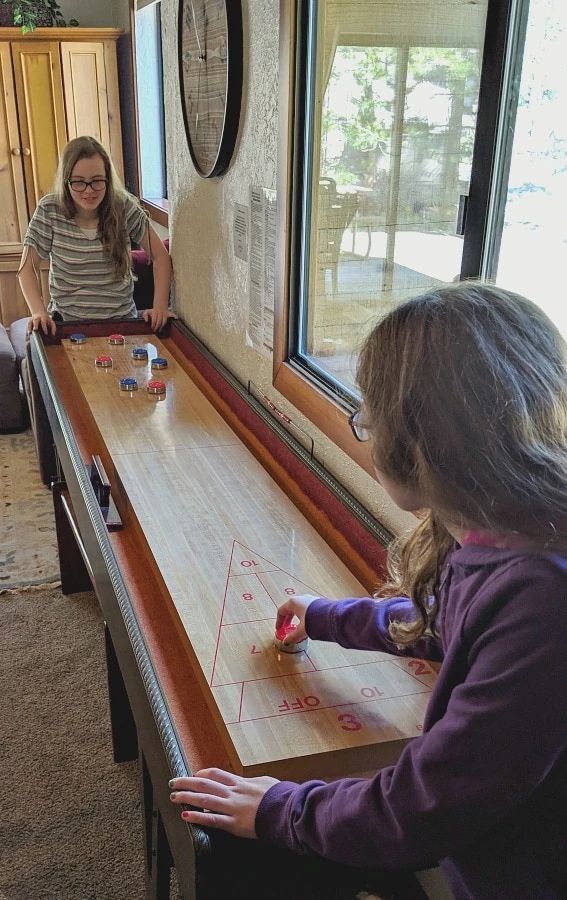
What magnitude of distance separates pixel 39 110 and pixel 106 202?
2.19 metres

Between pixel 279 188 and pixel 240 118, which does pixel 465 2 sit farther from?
pixel 240 118

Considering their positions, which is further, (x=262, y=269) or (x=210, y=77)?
(x=210, y=77)

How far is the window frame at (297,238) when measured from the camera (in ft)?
3.71

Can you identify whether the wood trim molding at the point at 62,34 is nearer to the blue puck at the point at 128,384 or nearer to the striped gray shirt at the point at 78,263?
the striped gray shirt at the point at 78,263

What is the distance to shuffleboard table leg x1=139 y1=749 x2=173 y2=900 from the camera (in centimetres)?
114

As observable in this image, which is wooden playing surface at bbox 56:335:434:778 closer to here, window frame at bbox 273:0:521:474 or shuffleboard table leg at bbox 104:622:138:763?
window frame at bbox 273:0:521:474

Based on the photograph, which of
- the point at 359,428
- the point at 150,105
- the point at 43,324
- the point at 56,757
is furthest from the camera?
the point at 150,105

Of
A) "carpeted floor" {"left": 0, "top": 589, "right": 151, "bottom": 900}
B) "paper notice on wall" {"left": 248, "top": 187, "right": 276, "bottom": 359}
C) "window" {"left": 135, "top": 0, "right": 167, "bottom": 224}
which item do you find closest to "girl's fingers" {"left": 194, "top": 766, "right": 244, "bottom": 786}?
"carpeted floor" {"left": 0, "top": 589, "right": 151, "bottom": 900}

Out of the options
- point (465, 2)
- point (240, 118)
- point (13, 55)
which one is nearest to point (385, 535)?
point (465, 2)

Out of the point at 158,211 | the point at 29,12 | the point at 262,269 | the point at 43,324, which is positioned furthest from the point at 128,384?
the point at 29,12

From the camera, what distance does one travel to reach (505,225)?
1.10 meters

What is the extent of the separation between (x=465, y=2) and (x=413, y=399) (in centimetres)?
69

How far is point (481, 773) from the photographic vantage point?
2.25 feet

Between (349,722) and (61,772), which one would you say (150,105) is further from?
(349,722)
